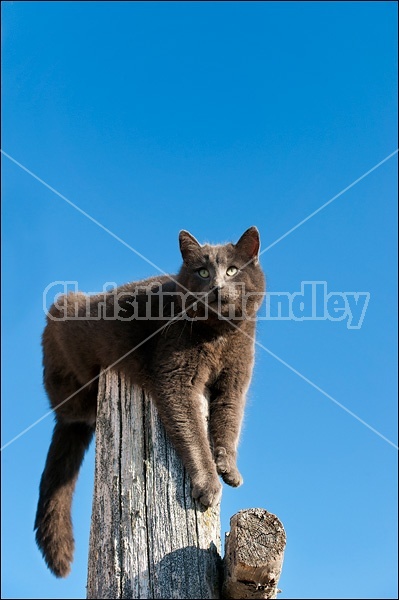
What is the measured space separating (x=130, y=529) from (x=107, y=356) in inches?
66.5

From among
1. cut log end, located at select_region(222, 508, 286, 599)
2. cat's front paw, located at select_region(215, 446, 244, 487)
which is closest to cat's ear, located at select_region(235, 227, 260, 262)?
cat's front paw, located at select_region(215, 446, 244, 487)

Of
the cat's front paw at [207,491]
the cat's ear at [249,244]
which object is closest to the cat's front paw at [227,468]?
the cat's front paw at [207,491]

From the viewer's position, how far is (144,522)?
3.00 meters

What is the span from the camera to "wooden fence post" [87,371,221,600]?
281 cm

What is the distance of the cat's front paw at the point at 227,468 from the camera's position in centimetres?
391

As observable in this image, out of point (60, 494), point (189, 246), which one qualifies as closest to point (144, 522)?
point (60, 494)

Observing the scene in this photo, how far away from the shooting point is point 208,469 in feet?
11.8

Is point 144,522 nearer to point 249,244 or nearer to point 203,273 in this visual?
point 203,273

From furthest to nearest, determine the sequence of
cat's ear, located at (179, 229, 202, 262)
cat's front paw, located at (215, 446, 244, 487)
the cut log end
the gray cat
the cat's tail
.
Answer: cat's ear, located at (179, 229, 202, 262), the cat's tail, the gray cat, cat's front paw, located at (215, 446, 244, 487), the cut log end

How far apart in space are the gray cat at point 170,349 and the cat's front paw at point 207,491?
39cm

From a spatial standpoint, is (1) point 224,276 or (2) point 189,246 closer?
(1) point 224,276

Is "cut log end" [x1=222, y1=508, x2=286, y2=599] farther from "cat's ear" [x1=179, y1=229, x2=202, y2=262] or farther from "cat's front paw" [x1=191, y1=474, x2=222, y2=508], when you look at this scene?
"cat's ear" [x1=179, y1=229, x2=202, y2=262]

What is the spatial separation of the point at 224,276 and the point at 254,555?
216 cm

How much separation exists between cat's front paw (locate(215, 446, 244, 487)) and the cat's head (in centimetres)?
92
